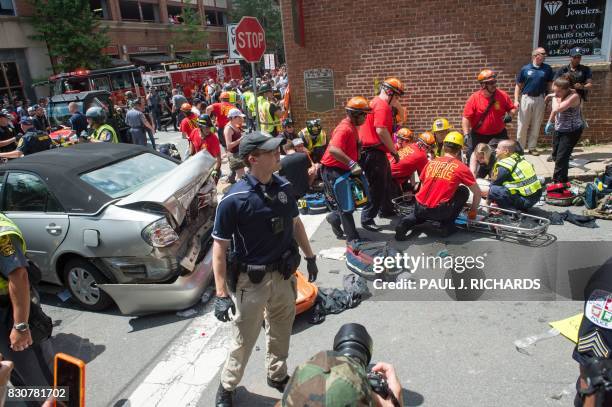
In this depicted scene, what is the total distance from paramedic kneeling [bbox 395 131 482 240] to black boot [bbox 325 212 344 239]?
81 cm

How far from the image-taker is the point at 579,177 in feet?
23.6

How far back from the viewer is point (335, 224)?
19.4 ft

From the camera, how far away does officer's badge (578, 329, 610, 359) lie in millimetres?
1866

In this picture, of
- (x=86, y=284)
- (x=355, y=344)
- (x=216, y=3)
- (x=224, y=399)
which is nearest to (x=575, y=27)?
(x=355, y=344)

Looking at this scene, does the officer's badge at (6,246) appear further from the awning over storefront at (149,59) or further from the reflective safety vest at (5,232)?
the awning over storefront at (149,59)

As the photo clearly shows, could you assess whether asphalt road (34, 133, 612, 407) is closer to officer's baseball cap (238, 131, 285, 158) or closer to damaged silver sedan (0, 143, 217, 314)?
damaged silver sedan (0, 143, 217, 314)

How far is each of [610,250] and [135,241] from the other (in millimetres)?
5067

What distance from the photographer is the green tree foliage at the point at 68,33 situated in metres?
25.9

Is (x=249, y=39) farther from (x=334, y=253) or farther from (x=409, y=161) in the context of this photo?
(x=334, y=253)

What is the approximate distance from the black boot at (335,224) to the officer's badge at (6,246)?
12.6 ft

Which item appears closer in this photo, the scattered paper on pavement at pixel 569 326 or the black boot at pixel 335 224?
the scattered paper on pavement at pixel 569 326

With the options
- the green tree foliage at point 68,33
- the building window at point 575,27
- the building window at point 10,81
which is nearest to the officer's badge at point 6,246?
the building window at point 575,27

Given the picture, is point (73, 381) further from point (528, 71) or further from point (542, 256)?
point (528, 71)

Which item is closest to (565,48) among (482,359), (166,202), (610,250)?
(610,250)
